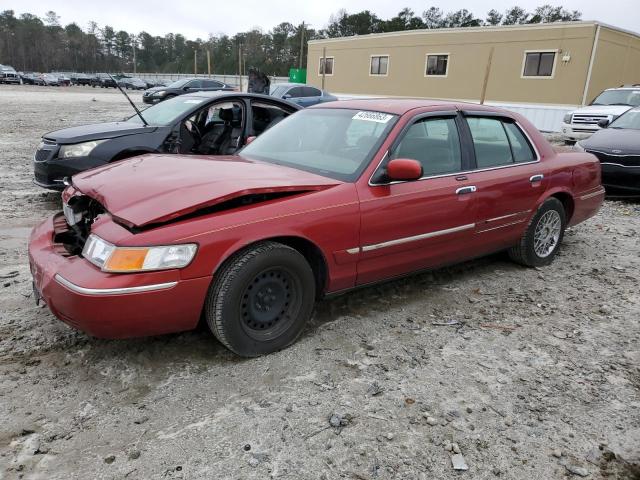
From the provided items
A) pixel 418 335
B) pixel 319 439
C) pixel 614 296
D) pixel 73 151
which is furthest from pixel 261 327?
pixel 73 151

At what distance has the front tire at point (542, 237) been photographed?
183 inches

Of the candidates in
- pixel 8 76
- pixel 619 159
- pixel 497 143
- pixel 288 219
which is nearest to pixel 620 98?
pixel 619 159

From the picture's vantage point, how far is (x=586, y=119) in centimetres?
1435

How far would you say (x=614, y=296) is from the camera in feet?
14.2

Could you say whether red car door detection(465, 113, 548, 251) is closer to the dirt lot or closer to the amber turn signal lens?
the dirt lot

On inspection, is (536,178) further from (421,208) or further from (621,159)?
(621,159)

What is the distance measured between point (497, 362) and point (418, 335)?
0.55m

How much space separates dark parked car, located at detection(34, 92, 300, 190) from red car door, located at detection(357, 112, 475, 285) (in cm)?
231

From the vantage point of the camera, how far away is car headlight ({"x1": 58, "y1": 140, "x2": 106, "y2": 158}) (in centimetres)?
579

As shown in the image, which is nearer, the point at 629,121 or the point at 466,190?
the point at 466,190

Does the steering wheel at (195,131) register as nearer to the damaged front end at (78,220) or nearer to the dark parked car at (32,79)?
the damaged front end at (78,220)

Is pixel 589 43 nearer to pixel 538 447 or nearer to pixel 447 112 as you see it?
pixel 447 112

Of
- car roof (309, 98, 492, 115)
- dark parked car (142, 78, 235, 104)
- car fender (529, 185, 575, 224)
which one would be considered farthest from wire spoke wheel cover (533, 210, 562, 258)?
dark parked car (142, 78, 235, 104)

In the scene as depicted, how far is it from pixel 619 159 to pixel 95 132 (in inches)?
301
